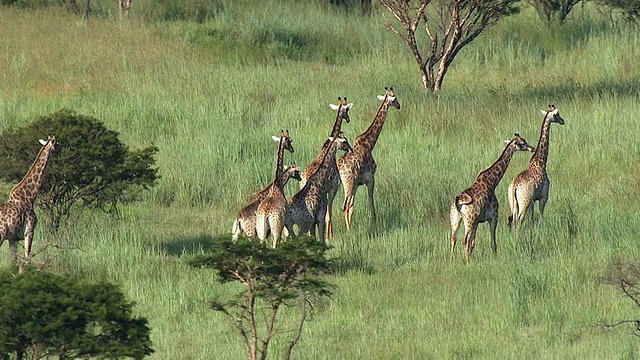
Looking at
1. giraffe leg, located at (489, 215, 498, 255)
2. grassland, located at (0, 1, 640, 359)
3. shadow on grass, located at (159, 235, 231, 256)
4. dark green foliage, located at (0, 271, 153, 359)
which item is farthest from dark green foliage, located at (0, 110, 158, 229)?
dark green foliage, located at (0, 271, 153, 359)

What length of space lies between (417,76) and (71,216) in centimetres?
883

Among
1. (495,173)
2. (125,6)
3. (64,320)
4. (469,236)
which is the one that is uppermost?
(125,6)

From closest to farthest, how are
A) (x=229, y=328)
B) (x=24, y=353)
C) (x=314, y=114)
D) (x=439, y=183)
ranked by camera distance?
(x=24, y=353) < (x=229, y=328) < (x=439, y=183) < (x=314, y=114)

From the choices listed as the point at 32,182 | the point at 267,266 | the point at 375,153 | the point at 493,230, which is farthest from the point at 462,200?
the point at 375,153

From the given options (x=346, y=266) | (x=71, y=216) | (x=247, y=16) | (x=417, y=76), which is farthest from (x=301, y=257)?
(x=247, y=16)

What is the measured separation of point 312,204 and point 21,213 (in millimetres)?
2852

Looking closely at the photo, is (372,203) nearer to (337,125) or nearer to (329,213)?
(329,213)

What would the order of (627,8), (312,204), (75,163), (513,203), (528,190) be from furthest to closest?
1. (627,8)
2. (513,203)
3. (528,190)
4. (75,163)
5. (312,204)

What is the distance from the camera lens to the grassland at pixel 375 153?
13312 mm

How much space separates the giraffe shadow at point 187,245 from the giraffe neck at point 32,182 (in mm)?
1608

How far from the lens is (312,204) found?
15633 millimetres

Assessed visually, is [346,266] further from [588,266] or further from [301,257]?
[301,257]

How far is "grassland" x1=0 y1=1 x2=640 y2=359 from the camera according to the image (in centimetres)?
1331

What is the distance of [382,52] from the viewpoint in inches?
1046
